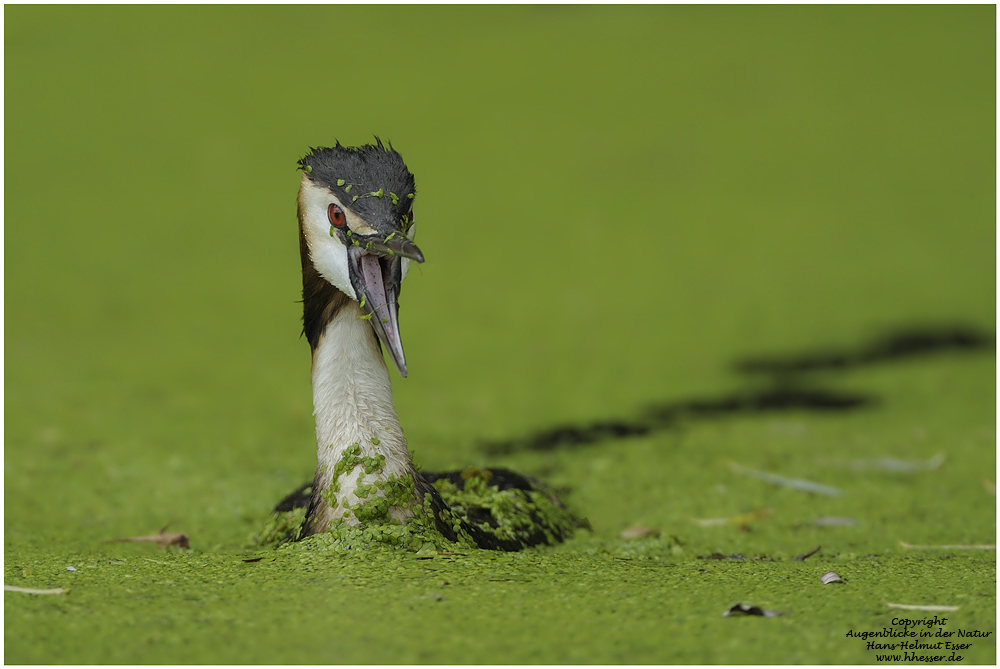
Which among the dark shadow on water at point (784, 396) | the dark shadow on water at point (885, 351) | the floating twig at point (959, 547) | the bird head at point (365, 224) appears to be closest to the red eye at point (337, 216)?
the bird head at point (365, 224)

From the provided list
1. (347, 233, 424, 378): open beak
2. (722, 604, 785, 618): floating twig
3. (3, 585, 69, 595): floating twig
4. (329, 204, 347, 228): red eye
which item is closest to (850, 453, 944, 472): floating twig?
(722, 604, 785, 618): floating twig

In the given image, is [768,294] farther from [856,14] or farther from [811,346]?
[856,14]

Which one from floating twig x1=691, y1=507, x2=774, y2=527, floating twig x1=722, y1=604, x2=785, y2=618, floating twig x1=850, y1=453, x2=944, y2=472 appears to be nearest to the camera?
floating twig x1=722, y1=604, x2=785, y2=618

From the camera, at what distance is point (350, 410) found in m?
2.14

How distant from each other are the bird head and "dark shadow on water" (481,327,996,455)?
144cm

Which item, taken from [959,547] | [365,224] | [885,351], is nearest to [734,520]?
[959,547]

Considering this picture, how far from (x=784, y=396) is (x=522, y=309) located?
1210 millimetres

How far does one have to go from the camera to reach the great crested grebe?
80.3 inches

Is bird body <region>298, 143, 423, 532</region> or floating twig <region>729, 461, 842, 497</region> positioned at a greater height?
bird body <region>298, 143, 423, 532</region>

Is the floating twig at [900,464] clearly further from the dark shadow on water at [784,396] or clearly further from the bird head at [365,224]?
the bird head at [365,224]

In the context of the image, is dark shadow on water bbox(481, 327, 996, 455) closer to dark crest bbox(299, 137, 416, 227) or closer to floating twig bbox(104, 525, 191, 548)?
floating twig bbox(104, 525, 191, 548)

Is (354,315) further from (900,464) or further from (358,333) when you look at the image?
(900,464)

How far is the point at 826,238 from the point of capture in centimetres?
506

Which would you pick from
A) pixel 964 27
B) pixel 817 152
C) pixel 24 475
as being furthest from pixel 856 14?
pixel 24 475
